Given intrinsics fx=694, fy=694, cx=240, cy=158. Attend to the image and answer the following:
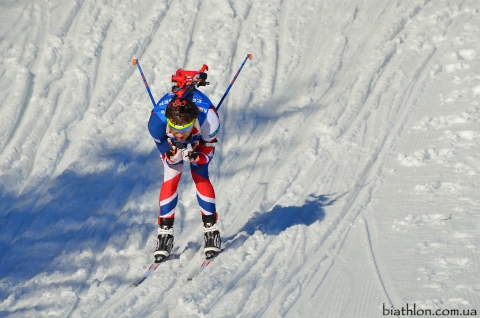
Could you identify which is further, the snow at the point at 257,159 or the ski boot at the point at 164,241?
the ski boot at the point at 164,241

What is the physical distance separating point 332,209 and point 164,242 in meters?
1.78

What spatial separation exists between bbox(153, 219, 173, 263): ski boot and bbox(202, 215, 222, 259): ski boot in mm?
339

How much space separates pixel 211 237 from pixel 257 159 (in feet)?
6.85

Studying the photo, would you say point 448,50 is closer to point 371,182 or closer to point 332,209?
point 371,182

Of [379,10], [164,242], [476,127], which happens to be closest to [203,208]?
[164,242]

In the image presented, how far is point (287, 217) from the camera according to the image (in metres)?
7.20

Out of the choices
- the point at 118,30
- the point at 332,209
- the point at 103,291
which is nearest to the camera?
the point at 103,291

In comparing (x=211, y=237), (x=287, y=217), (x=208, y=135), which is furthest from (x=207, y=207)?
(x=287, y=217)

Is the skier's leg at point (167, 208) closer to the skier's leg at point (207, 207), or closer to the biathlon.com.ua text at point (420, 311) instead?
the skier's leg at point (207, 207)

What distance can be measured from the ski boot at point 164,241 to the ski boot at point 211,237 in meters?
0.34

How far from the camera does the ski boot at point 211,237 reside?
6.51m

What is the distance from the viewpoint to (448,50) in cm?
1012

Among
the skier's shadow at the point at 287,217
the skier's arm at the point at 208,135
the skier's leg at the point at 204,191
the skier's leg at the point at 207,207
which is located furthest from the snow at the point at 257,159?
the skier's arm at the point at 208,135

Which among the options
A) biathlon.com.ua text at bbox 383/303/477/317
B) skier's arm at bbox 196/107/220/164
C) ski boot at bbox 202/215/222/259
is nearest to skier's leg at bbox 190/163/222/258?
ski boot at bbox 202/215/222/259
